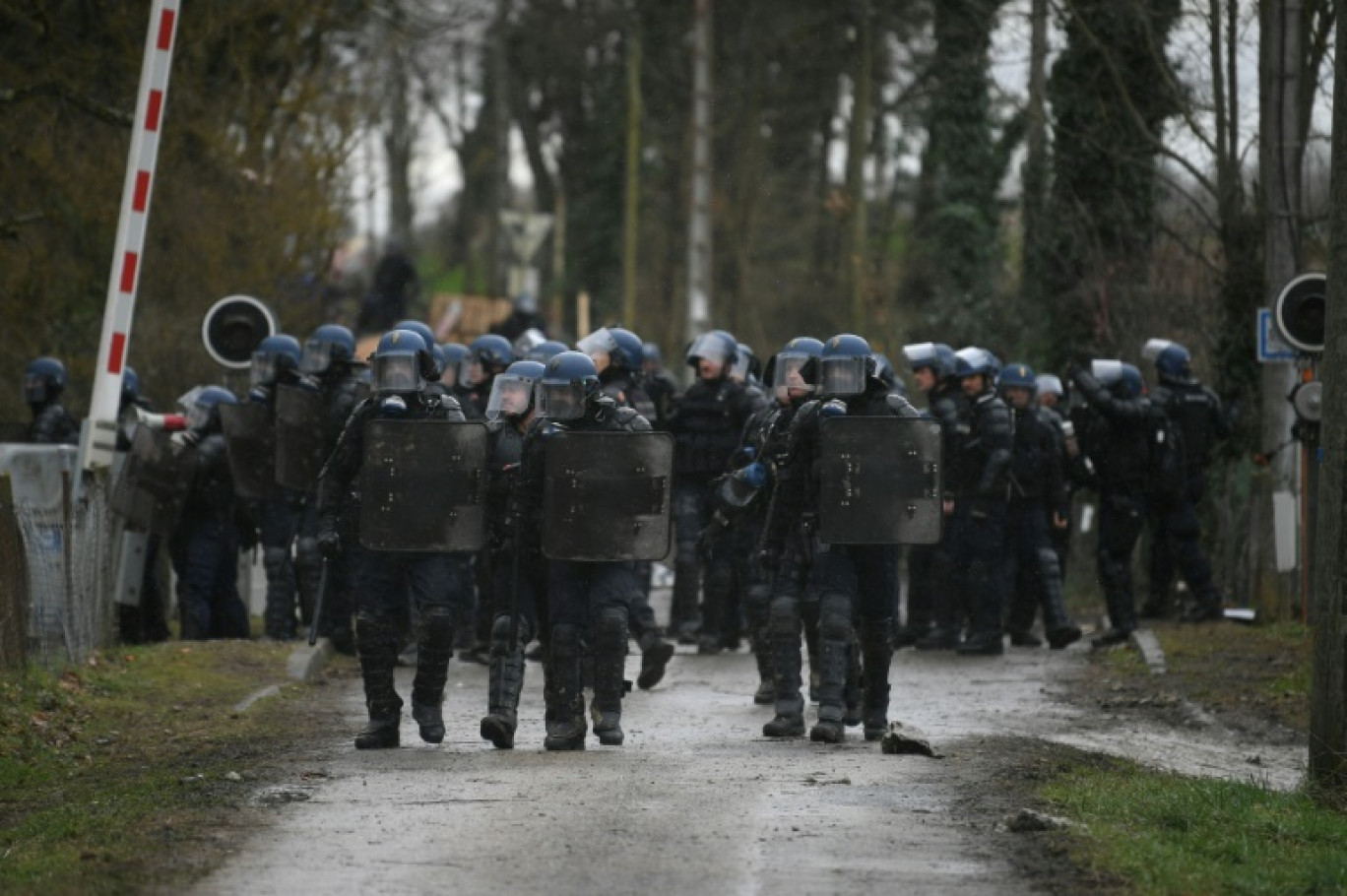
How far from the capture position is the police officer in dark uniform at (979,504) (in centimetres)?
1800

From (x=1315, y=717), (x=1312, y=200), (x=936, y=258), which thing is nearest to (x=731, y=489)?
(x=1315, y=717)

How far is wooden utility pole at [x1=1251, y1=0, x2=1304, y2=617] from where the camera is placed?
19109mm

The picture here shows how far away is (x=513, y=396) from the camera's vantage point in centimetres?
1273

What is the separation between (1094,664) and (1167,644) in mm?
813

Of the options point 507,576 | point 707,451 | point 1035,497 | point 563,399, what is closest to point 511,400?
point 563,399

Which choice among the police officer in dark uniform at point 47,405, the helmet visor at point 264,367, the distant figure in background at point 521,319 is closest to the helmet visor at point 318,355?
the helmet visor at point 264,367

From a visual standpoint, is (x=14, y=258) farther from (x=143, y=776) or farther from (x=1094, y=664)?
(x=143, y=776)

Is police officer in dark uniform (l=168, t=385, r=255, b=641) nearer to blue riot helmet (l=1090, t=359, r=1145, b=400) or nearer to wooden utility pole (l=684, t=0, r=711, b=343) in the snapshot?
blue riot helmet (l=1090, t=359, r=1145, b=400)

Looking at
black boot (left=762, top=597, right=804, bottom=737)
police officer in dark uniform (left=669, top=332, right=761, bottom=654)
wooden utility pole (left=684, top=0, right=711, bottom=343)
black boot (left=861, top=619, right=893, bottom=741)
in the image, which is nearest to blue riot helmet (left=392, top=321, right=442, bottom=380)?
black boot (left=762, top=597, right=804, bottom=737)

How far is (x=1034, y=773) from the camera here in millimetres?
11203

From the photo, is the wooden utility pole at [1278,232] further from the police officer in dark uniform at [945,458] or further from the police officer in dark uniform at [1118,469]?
the police officer in dark uniform at [945,458]

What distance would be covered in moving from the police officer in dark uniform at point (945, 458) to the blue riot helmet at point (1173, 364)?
1961 mm

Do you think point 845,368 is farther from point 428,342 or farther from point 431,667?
point 431,667

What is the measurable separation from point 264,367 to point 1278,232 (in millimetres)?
7828
